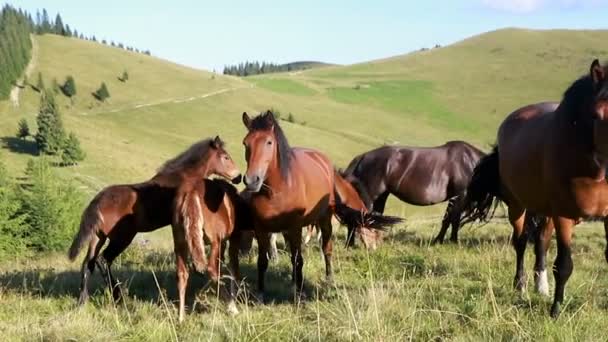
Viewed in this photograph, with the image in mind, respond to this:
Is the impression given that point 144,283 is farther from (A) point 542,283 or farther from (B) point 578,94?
(B) point 578,94

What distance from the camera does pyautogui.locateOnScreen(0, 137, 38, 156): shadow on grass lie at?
63.6 meters

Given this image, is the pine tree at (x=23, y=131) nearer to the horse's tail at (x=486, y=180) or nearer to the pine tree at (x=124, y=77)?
the pine tree at (x=124, y=77)

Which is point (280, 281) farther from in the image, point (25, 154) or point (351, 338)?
point (25, 154)

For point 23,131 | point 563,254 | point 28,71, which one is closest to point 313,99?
point 28,71

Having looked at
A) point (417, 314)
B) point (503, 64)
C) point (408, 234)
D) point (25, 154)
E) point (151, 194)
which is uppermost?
point (503, 64)

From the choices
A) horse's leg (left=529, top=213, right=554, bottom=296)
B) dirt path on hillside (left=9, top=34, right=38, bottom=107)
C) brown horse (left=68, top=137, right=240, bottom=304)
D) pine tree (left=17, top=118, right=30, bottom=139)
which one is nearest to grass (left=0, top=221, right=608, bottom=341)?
horse's leg (left=529, top=213, right=554, bottom=296)

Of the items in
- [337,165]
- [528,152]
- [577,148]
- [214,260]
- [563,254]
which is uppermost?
[577,148]

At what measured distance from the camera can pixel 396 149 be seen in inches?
471

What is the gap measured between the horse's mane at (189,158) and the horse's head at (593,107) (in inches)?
165

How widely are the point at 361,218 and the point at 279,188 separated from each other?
220 centimetres

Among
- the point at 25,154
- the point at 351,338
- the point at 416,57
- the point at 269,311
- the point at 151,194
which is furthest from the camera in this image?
the point at 416,57

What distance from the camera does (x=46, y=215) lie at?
113 feet

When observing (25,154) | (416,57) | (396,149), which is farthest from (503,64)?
(396,149)

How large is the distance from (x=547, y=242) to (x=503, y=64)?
146297 mm
